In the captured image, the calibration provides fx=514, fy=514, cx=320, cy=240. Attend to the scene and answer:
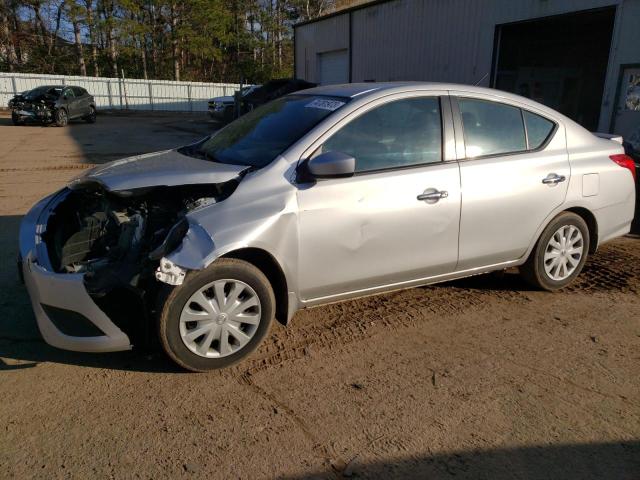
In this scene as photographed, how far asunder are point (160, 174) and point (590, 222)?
12.0 feet

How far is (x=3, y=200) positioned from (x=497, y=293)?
23.4ft

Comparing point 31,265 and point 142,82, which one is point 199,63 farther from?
point 31,265

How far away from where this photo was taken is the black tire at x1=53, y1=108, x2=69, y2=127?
21.6 metres

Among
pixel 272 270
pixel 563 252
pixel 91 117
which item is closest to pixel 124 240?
pixel 272 270

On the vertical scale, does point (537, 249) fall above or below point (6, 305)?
above

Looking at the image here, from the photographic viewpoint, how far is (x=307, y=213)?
3232mm

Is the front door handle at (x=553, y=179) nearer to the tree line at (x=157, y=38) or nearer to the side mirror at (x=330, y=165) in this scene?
the side mirror at (x=330, y=165)

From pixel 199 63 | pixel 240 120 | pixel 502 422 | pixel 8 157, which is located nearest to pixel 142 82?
pixel 199 63

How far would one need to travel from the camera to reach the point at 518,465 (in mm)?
2457

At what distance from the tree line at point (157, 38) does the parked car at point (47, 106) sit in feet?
46.0

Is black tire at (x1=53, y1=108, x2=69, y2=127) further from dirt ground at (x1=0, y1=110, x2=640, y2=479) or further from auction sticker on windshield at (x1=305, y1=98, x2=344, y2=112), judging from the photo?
auction sticker on windshield at (x1=305, y1=98, x2=344, y2=112)

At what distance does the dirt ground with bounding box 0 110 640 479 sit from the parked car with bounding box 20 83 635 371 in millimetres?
309

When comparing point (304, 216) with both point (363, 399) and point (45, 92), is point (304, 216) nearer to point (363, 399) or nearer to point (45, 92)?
point (363, 399)

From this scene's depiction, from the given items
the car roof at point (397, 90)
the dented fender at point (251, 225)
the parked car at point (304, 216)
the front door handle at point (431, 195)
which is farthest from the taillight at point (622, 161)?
the dented fender at point (251, 225)
